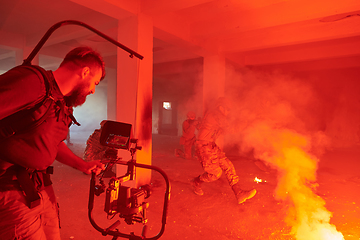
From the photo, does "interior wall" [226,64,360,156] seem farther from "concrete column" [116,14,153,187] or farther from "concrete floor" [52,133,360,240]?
"concrete column" [116,14,153,187]

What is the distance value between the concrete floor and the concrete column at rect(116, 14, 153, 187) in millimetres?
924

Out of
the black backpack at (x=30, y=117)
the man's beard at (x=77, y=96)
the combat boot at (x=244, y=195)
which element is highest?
the man's beard at (x=77, y=96)

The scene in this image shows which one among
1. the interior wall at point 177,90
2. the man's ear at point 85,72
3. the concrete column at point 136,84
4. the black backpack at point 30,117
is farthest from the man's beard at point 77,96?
the interior wall at point 177,90

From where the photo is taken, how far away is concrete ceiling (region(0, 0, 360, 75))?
460 centimetres

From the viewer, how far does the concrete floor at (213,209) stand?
10.2ft

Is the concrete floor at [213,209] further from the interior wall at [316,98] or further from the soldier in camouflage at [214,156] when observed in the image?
the interior wall at [316,98]

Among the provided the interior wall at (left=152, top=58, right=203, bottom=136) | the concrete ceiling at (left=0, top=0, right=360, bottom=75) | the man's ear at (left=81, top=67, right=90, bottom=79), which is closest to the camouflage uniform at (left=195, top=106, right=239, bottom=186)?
the concrete ceiling at (left=0, top=0, right=360, bottom=75)

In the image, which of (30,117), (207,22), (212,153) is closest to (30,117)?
(30,117)

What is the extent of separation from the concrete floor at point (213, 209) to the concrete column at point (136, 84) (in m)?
0.92

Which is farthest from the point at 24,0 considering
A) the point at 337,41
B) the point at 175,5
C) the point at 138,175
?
the point at 337,41

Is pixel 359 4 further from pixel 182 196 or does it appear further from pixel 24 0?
pixel 24 0

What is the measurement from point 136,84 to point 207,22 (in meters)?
2.94

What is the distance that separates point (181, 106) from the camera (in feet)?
48.5

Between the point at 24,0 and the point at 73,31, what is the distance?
122 centimetres
